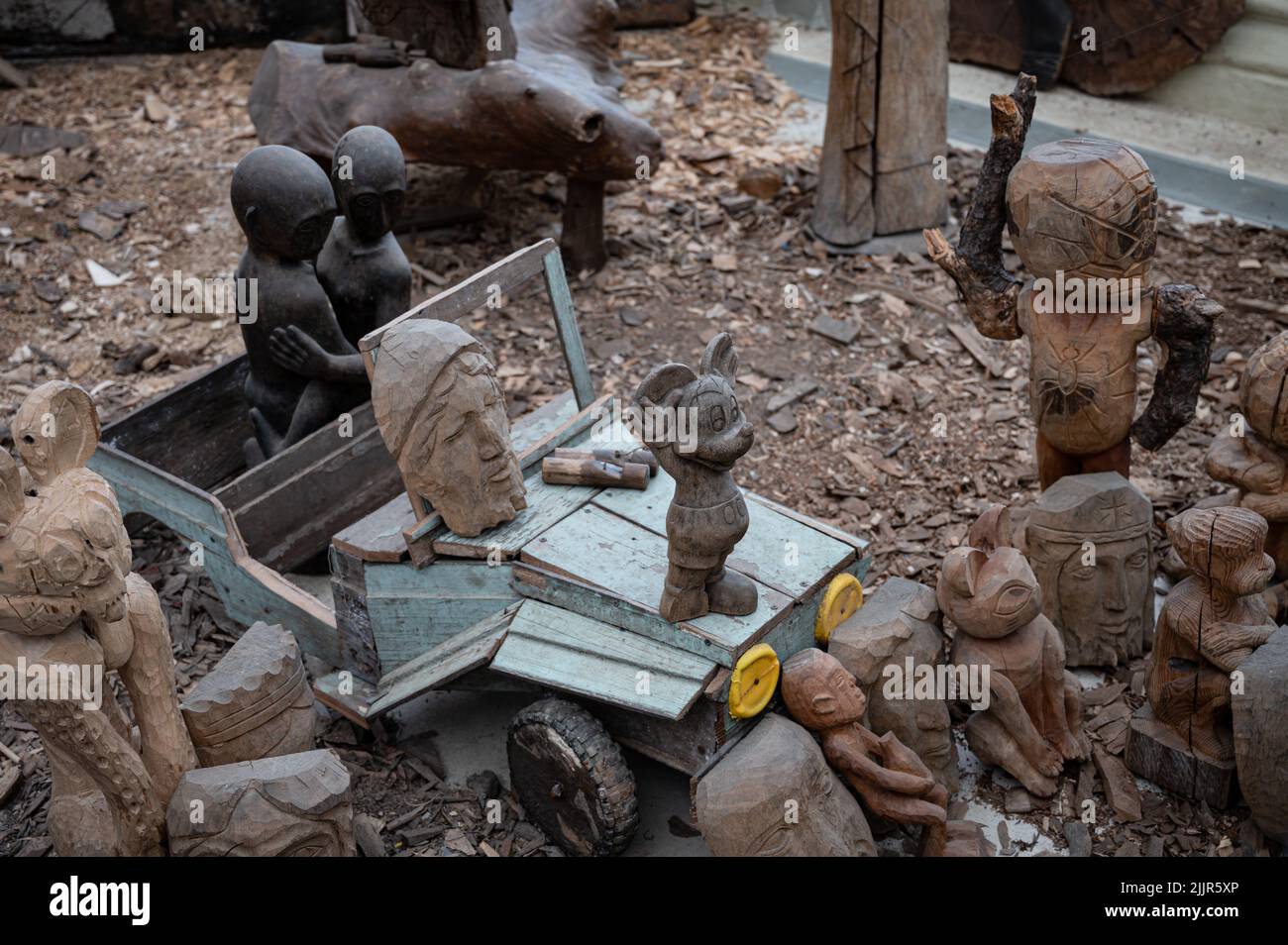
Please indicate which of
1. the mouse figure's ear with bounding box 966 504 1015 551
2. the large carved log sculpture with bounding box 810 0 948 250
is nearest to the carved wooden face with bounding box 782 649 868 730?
the mouse figure's ear with bounding box 966 504 1015 551

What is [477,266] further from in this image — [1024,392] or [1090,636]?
[1090,636]

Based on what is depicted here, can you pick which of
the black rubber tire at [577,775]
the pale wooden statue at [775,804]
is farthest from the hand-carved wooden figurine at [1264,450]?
the black rubber tire at [577,775]

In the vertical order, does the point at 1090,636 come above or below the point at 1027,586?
below

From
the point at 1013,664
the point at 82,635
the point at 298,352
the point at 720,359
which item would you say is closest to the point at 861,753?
the point at 1013,664

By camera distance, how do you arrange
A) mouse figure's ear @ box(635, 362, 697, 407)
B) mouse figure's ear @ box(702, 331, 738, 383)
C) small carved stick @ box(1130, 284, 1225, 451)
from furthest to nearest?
1. small carved stick @ box(1130, 284, 1225, 451)
2. mouse figure's ear @ box(702, 331, 738, 383)
3. mouse figure's ear @ box(635, 362, 697, 407)

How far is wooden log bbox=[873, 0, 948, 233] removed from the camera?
7020 millimetres

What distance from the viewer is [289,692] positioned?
158 inches

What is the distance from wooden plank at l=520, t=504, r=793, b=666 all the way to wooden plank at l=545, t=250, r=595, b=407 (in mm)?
740

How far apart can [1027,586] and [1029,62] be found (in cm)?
627

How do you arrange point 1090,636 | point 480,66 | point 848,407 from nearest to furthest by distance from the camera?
point 1090,636
point 848,407
point 480,66

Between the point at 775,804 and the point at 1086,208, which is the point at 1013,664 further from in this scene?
the point at 1086,208

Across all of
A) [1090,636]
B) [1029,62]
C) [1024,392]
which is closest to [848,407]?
[1024,392]

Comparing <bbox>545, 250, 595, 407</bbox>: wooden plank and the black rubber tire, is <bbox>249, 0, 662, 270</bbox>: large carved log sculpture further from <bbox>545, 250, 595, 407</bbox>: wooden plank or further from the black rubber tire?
the black rubber tire

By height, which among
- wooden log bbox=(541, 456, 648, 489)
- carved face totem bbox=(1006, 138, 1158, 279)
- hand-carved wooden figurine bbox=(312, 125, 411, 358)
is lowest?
wooden log bbox=(541, 456, 648, 489)
